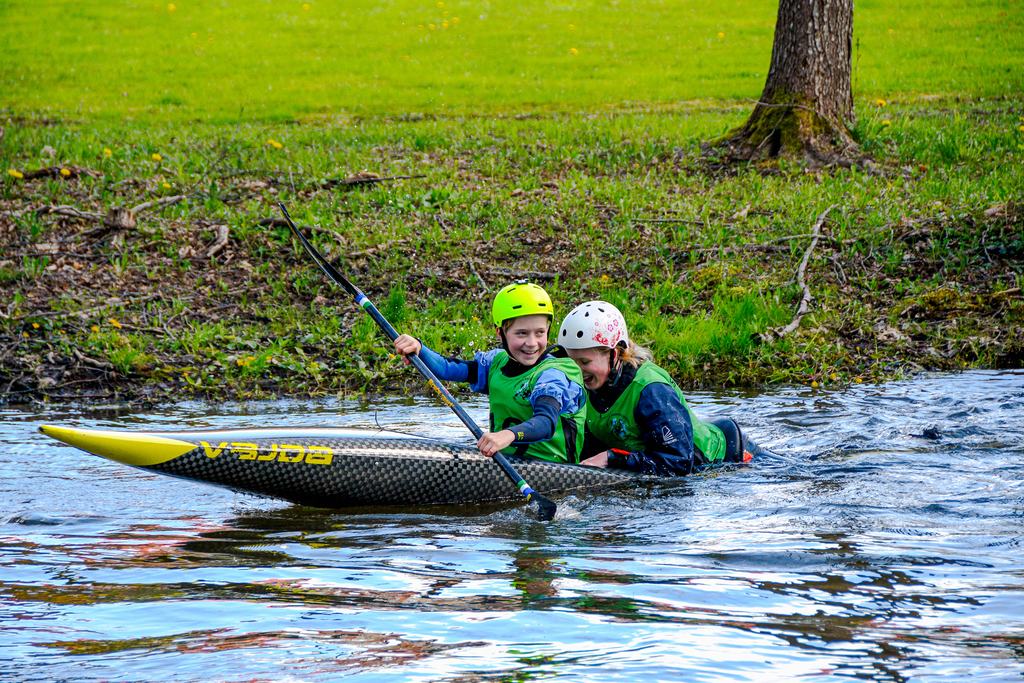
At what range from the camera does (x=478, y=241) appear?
41.0 ft

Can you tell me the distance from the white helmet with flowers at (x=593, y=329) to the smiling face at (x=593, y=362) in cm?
5

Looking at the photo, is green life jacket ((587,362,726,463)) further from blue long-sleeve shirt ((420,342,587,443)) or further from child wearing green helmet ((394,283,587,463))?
blue long-sleeve shirt ((420,342,587,443))

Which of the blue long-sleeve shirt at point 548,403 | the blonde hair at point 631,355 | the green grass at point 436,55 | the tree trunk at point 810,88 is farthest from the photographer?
the green grass at point 436,55

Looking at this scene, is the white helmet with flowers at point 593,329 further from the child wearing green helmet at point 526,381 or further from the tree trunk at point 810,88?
the tree trunk at point 810,88

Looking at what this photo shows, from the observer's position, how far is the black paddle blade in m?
6.53

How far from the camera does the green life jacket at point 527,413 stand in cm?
710

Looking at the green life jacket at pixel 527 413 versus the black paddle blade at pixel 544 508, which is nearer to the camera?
the black paddle blade at pixel 544 508

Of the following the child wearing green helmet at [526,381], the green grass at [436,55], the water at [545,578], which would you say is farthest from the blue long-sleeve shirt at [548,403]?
the green grass at [436,55]

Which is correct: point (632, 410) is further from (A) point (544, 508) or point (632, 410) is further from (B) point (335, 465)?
(B) point (335, 465)

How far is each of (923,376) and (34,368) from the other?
7.86 metres

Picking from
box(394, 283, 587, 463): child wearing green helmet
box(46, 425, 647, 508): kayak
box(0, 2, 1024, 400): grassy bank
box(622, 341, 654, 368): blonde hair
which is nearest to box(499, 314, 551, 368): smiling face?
box(394, 283, 587, 463): child wearing green helmet

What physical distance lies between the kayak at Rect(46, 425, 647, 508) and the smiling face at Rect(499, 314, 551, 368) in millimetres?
662

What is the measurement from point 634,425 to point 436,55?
20795 millimetres

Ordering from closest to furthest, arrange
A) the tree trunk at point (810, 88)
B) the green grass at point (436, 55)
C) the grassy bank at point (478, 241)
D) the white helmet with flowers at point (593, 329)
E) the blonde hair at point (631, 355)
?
the white helmet with flowers at point (593, 329) → the blonde hair at point (631, 355) → the grassy bank at point (478, 241) → the tree trunk at point (810, 88) → the green grass at point (436, 55)
